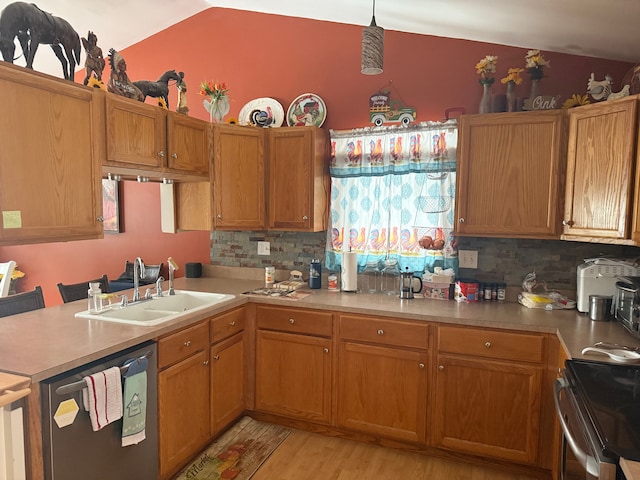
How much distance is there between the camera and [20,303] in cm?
259

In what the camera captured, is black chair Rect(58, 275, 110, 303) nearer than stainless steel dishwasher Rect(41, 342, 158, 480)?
No

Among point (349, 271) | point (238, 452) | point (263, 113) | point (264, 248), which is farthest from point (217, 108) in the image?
point (238, 452)

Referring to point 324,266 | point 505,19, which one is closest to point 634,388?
point 505,19

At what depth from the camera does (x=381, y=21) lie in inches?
116

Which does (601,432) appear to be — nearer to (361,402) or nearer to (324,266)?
(361,402)

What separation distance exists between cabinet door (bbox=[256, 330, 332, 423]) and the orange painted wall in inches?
48.2

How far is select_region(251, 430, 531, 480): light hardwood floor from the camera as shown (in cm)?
245

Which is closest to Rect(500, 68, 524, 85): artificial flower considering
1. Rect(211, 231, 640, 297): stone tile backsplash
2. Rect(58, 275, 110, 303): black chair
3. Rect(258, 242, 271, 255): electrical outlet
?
Rect(211, 231, 640, 297): stone tile backsplash

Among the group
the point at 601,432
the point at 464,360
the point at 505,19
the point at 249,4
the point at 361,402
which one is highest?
the point at 249,4

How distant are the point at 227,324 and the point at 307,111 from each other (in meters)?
1.69

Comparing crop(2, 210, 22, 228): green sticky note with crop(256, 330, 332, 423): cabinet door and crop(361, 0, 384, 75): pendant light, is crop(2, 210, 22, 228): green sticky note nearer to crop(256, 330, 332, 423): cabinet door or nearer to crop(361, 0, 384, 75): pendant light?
crop(256, 330, 332, 423): cabinet door

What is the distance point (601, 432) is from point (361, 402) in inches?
64.3

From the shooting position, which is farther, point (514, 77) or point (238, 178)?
point (238, 178)

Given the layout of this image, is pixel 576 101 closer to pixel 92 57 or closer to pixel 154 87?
pixel 154 87
